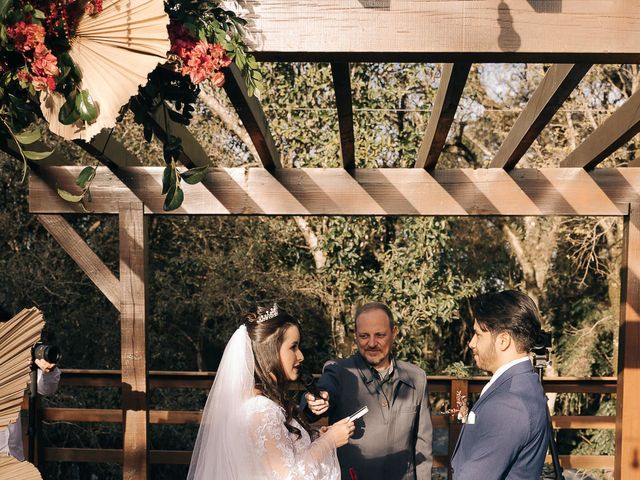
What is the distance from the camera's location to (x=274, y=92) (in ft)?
26.0

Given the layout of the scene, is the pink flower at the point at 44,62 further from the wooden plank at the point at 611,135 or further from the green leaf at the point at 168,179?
the wooden plank at the point at 611,135

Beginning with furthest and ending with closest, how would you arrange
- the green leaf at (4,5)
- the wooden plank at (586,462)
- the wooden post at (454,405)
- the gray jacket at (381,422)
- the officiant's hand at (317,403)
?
1. the wooden plank at (586,462)
2. the wooden post at (454,405)
3. the gray jacket at (381,422)
4. the officiant's hand at (317,403)
5. the green leaf at (4,5)

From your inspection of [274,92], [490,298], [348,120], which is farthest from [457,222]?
[490,298]

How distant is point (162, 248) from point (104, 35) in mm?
7033

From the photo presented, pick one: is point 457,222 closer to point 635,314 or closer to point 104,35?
point 635,314

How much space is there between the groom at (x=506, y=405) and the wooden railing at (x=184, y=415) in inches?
112

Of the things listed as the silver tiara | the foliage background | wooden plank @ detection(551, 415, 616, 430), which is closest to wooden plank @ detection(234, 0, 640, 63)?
the silver tiara

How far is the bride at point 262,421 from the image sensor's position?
235 centimetres

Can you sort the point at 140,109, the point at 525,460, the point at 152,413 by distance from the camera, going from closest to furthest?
the point at 140,109, the point at 525,460, the point at 152,413

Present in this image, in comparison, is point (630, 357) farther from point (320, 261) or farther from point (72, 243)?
point (320, 261)

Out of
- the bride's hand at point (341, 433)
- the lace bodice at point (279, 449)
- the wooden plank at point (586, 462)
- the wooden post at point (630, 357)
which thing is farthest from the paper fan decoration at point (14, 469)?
the wooden plank at point (586, 462)

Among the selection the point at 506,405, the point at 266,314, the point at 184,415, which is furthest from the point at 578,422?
the point at 506,405

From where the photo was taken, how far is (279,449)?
234 centimetres

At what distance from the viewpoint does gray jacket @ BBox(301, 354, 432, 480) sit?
10.0 feet
